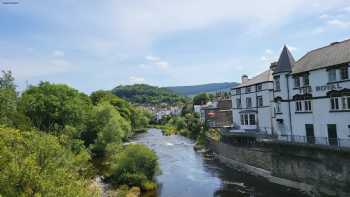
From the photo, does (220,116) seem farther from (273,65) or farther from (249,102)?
(273,65)

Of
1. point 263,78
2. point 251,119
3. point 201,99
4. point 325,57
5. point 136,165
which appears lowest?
point 136,165

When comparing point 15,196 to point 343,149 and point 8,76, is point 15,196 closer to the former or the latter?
point 343,149

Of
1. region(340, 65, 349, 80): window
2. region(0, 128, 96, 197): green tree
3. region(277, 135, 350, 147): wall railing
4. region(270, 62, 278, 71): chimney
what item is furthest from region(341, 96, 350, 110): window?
region(0, 128, 96, 197): green tree

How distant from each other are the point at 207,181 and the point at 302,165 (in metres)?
11.0

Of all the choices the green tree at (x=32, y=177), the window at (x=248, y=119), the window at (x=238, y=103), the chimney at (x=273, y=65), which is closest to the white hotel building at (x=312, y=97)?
the chimney at (x=273, y=65)

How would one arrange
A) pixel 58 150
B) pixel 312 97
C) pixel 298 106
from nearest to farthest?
pixel 58 150 → pixel 312 97 → pixel 298 106

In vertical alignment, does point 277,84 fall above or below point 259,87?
below

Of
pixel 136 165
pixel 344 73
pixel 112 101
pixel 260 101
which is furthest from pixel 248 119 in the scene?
pixel 112 101

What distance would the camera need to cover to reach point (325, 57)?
101 ft

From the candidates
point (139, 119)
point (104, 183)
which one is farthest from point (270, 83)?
point (139, 119)

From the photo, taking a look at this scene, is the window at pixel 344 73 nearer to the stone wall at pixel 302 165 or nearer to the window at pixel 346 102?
the window at pixel 346 102

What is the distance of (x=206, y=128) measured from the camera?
231 feet

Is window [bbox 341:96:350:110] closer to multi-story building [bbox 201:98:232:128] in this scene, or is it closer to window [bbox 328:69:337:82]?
window [bbox 328:69:337:82]

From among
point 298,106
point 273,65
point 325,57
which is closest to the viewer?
point 325,57
